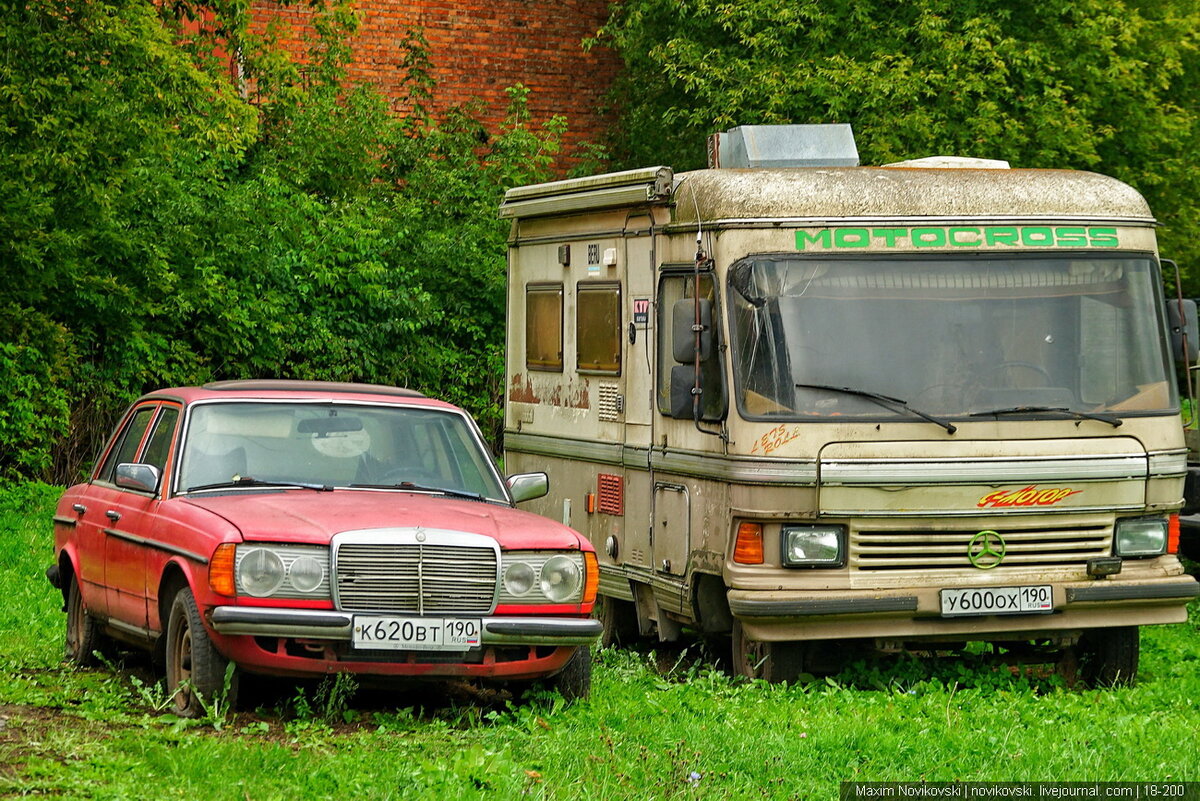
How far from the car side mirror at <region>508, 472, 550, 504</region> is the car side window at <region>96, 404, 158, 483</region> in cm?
206

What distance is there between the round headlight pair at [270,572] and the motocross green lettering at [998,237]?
4.25 metres

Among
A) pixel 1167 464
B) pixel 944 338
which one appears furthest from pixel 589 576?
pixel 1167 464

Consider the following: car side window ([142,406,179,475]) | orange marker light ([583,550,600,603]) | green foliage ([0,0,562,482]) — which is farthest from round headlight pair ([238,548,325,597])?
green foliage ([0,0,562,482])

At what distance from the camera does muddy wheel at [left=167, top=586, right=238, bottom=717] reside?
7.98 meters

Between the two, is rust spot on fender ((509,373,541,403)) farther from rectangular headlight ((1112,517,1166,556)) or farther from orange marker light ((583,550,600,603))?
rectangular headlight ((1112,517,1166,556))

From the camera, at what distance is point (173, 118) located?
→ 58.4ft

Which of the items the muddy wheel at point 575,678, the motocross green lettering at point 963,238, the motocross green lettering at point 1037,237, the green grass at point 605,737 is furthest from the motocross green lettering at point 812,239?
the muddy wheel at point 575,678

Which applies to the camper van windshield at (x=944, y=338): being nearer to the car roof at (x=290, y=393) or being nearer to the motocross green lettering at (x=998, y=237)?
the motocross green lettering at (x=998, y=237)

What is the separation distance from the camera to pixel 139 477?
8984 mm

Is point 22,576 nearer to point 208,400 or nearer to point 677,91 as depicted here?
point 208,400

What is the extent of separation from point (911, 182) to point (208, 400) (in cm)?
400

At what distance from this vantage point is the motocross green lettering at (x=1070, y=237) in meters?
10.0

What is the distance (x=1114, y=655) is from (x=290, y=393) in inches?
191

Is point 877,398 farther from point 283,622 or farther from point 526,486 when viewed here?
point 283,622
